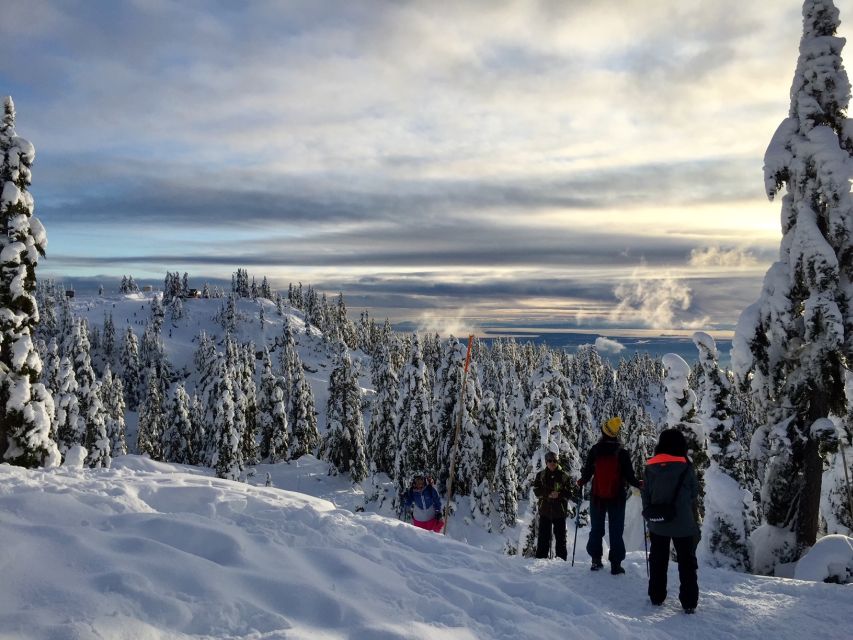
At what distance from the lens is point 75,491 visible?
741 cm

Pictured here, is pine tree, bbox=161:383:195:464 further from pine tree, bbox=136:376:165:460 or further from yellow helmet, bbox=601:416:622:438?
yellow helmet, bbox=601:416:622:438

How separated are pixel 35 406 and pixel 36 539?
1295 cm

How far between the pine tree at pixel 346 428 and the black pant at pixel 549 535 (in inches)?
1606

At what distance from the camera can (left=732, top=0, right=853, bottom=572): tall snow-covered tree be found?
37.7 feet

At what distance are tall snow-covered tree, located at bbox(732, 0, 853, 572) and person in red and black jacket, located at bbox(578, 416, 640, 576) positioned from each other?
5.96 meters

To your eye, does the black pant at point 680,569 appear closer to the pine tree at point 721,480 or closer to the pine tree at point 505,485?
the pine tree at point 721,480

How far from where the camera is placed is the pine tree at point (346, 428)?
5009cm

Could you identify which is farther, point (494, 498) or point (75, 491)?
point (494, 498)

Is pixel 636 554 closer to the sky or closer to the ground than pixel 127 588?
closer to the ground

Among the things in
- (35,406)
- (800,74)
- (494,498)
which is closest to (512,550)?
(494,498)

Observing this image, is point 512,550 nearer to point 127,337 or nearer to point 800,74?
point 800,74

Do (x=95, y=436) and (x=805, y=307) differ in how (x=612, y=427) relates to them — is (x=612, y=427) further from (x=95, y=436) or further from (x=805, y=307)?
(x=95, y=436)

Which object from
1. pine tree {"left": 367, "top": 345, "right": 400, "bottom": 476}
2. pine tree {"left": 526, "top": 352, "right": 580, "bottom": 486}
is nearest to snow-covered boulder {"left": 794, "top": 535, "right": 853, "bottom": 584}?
pine tree {"left": 526, "top": 352, "right": 580, "bottom": 486}

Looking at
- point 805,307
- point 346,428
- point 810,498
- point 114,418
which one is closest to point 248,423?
point 114,418
